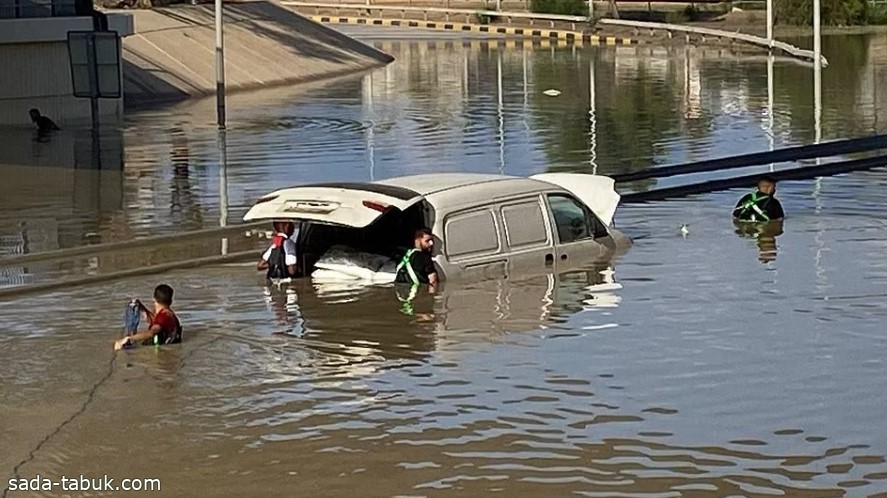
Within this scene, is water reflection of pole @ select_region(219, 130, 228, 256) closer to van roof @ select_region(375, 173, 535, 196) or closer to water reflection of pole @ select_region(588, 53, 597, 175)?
van roof @ select_region(375, 173, 535, 196)

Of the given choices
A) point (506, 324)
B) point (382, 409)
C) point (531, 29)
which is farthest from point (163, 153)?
point (531, 29)

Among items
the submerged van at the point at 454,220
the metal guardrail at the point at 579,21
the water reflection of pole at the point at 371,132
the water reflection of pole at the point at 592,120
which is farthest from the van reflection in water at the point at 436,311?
the metal guardrail at the point at 579,21

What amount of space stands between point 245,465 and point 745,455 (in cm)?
339

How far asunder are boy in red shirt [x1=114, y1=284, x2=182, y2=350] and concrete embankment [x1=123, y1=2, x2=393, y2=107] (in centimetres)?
3479

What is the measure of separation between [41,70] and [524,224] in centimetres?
3084

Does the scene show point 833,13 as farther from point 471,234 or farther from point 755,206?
point 471,234

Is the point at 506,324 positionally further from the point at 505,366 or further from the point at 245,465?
the point at 245,465

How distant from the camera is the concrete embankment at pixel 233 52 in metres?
54.1

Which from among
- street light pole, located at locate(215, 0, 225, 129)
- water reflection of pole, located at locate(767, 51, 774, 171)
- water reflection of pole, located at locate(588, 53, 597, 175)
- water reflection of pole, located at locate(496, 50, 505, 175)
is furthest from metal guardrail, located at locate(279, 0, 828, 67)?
street light pole, located at locate(215, 0, 225, 129)

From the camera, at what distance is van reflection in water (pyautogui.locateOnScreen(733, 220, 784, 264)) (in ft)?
70.6

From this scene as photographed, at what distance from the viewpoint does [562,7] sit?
99.3m

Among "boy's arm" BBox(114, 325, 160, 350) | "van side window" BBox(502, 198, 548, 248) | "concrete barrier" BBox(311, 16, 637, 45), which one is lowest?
"boy's arm" BBox(114, 325, 160, 350)

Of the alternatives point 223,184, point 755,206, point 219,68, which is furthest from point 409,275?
Answer: point 219,68

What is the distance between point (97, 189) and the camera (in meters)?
29.5
